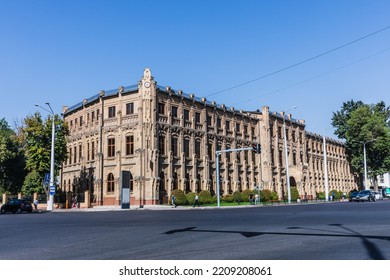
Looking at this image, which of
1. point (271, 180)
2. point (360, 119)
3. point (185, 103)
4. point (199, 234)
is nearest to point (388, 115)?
point (360, 119)

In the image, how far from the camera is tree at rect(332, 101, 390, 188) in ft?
250

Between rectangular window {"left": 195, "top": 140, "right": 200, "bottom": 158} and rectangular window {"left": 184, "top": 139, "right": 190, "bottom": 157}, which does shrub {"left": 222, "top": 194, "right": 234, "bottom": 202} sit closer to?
rectangular window {"left": 195, "top": 140, "right": 200, "bottom": 158}

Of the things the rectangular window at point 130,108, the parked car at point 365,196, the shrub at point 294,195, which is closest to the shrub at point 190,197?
the rectangular window at point 130,108

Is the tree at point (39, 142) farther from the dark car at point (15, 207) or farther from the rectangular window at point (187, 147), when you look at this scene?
the rectangular window at point (187, 147)

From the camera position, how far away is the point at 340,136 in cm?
8669

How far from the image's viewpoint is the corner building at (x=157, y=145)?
1761 inches

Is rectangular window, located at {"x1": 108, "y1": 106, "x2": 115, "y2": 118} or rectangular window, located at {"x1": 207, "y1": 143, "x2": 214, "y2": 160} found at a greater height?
rectangular window, located at {"x1": 108, "y1": 106, "x2": 115, "y2": 118}

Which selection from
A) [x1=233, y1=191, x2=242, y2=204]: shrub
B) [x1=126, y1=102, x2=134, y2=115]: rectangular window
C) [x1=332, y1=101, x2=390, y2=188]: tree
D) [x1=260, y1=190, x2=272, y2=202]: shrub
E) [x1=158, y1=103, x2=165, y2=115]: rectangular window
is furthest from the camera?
[x1=332, y1=101, x2=390, y2=188]: tree

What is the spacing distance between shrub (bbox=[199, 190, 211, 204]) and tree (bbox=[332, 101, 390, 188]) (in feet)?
128

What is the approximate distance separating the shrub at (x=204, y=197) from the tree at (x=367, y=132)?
39.1 m

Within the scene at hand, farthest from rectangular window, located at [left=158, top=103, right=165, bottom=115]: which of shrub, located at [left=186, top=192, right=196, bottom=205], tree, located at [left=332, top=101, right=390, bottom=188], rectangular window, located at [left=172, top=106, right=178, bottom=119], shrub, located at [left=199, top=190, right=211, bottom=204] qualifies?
tree, located at [left=332, top=101, right=390, bottom=188]

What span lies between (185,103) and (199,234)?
39406 millimetres

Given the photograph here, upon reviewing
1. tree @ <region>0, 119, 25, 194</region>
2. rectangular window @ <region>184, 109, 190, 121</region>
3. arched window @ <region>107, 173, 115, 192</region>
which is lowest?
arched window @ <region>107, 173, 115, 192</region>
